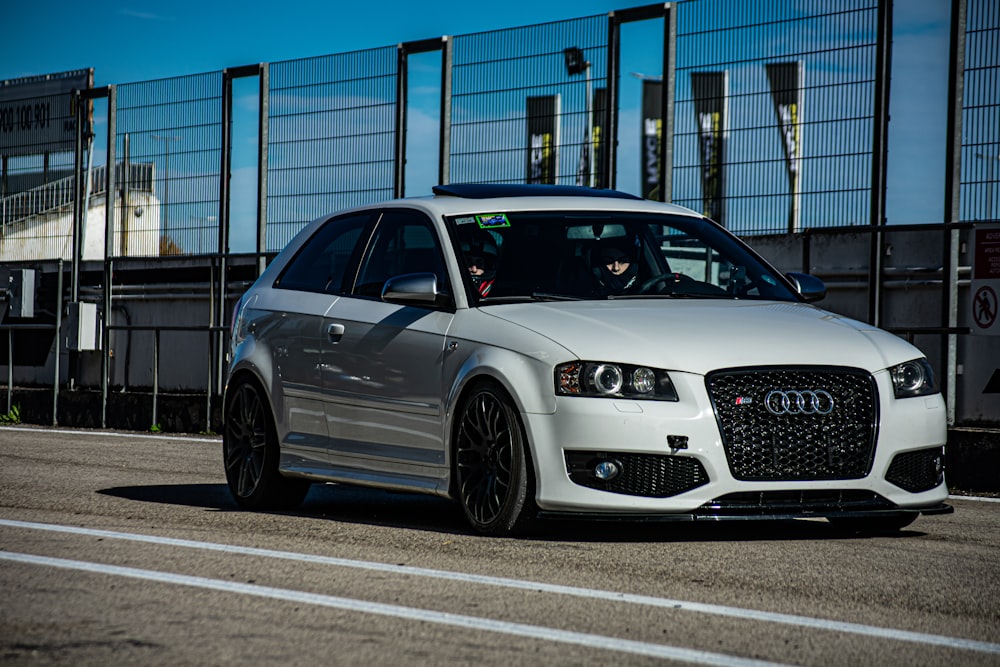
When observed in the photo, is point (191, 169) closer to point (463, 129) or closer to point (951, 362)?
point (463, 129)

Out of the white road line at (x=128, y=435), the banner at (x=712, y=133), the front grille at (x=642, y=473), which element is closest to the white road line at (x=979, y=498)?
the banner at (x=712, y=133)

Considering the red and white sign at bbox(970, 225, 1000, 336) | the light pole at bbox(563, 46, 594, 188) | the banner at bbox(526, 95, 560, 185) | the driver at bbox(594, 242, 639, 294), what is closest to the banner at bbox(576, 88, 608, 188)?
the light pole at bbox(563, 46, 594, 188)

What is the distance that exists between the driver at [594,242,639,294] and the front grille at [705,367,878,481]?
1.24 metres

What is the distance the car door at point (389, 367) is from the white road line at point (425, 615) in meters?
2.00

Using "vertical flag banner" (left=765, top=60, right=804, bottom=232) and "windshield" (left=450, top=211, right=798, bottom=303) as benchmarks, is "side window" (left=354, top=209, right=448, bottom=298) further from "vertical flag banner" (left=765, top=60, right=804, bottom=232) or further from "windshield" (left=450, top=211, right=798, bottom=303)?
"vertical flag banner" (left=765, top=60, right=804, bottom=232)

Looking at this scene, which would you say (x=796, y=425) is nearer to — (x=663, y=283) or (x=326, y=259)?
(x=663, y=283)

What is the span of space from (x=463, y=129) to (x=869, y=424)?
863 cm

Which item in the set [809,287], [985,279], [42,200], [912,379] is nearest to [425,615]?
[912,379]

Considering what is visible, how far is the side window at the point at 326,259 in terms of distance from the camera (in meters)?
9.21

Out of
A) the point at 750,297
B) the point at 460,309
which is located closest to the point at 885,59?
the point at 750,297

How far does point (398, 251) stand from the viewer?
8.86m

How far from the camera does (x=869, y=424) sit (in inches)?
292

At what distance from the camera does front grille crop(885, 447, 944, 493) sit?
7.52 m

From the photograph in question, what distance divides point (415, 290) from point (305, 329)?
130cm
